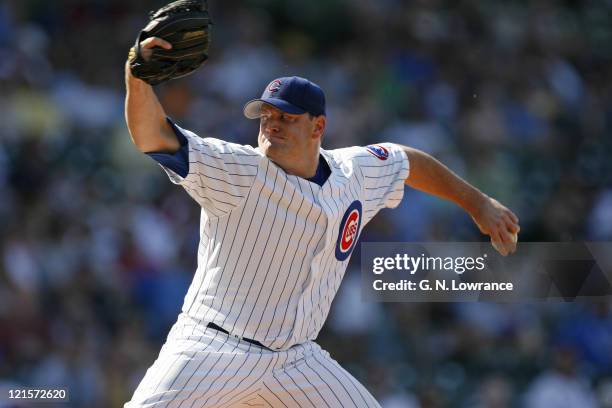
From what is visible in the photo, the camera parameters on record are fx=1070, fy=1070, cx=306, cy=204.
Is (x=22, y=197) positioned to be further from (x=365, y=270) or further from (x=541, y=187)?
(x=541, y=187)

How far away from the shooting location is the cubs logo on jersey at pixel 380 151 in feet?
13.8

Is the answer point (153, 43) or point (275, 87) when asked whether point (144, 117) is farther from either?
point (275, 87)

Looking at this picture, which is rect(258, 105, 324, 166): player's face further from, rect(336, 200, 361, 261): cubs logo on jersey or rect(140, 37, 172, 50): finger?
rect(140, 37, 172, 50): finger

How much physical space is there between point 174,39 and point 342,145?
4669mm

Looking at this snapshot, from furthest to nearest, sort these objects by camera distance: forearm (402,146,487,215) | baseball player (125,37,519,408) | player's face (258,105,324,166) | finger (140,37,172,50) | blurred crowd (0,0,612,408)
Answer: blurred crowd (0,0,612,408)
forearm (402,146,487,215)
player's face (258,105,324,166)
baseball player (125,37,519,408)
finger (140,37,172,50)

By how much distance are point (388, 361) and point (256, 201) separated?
3.67 metres

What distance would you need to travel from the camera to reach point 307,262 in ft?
12.4

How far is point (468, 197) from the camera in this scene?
4254 millimetres

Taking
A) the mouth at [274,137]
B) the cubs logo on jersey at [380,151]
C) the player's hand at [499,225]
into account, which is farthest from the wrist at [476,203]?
the mouth at [274,137]

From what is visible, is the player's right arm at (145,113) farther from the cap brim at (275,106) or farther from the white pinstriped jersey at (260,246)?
the cap brim at (275,106)

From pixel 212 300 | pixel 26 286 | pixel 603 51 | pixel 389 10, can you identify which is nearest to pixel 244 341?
pixel 212 300

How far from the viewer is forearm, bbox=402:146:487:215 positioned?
426 centimetres

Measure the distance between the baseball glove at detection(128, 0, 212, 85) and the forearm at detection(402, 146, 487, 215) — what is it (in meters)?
1.22

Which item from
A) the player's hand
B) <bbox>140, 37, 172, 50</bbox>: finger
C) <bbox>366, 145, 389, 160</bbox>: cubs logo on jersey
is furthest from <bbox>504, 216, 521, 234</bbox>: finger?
<bbox>140, 37, 172, 50</bbox>: finger
